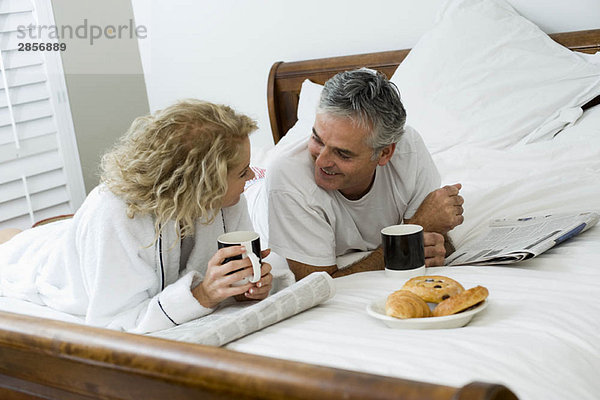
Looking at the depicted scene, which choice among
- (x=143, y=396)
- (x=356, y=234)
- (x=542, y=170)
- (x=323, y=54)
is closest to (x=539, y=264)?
(x=356, y=234)

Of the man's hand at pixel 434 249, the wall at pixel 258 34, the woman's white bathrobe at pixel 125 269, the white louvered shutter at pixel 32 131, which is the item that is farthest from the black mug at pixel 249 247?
the white louvered shutter at pixel 32 131

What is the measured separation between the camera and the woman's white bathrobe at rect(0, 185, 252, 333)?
149 cm

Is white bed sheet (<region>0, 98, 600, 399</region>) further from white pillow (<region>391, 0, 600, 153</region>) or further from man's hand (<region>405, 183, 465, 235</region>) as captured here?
white pillow (<region>391, 0, 600, 153</region>)

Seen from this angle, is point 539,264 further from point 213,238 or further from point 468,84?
point 468,84

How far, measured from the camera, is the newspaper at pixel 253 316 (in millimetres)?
1273

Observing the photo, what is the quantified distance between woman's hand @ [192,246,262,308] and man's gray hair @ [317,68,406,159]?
1.57 ft

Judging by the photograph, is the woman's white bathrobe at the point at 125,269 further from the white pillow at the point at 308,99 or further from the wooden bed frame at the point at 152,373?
the white pillow at the point at 308,99

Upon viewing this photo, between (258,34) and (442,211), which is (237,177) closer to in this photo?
(442,211)

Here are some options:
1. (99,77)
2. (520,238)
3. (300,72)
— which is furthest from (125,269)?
(99,77)

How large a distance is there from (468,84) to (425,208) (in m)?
0.87

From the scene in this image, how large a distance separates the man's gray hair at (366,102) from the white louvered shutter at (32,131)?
79.7 inches

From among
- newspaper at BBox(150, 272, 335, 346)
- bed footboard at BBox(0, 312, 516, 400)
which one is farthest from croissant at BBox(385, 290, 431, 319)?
bed footboard at BBox(0, 312, 516, 400)

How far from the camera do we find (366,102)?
1755 mm

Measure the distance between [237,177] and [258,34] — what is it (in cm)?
199
